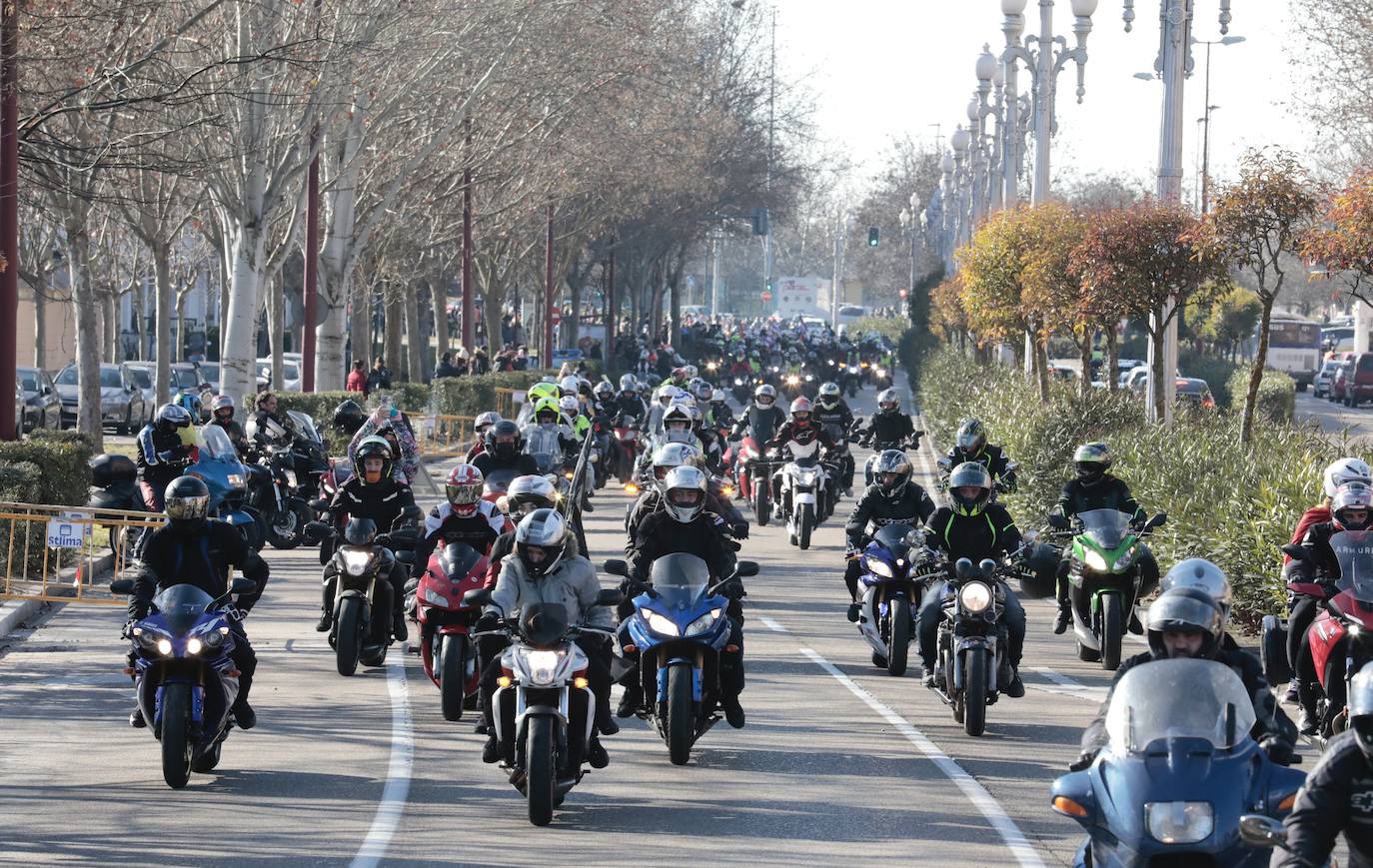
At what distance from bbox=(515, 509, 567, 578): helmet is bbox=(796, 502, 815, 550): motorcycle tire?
44.1ft

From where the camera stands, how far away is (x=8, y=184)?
18859 mm

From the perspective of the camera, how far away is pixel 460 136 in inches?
1775

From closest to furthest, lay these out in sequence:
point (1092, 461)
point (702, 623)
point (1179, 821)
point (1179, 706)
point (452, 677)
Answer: point (1179, 821) < point (1179, 706) < point (702, 623) < point (452, 677) < point (1092, 461)

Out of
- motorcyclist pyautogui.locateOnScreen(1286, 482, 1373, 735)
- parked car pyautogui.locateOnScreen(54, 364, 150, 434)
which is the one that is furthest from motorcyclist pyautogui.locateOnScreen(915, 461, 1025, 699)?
parked car pyautogui.locateOnScreen(54, 364, 150, 434)

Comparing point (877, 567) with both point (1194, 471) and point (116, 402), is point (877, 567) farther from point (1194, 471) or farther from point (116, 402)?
point (116, 402)

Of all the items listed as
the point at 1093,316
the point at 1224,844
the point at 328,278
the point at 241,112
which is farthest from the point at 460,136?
the point at 1224,844

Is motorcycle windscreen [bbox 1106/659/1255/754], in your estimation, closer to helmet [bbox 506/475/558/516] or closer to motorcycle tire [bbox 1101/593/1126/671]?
helmet [bbox 506/475/558/516]

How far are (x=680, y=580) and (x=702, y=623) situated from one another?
254 mm

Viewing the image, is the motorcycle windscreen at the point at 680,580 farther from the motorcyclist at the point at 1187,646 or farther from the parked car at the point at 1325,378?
the parked car at the point at 1325,378

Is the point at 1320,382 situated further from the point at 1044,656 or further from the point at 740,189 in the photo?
the point at 1044,656

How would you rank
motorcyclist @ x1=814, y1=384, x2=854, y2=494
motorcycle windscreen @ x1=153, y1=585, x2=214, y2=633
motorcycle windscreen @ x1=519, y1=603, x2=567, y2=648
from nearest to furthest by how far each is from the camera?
motorcycle windscreen @ x1=519, y1=603, x2=567, y2=648
motorcycle windscreen @ x1=153, y1=585, x2=214, y2=633
motorcyclist @ x1=814, y1=384, x2=854, y2=494

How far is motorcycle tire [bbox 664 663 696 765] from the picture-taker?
1085 centimetres

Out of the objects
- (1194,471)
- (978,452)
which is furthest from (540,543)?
(1194,471)

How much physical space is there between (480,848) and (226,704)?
2011mm
